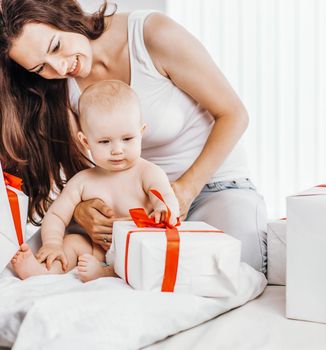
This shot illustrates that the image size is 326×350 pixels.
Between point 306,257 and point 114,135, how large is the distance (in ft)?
1.77

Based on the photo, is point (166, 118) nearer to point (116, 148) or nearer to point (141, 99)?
point (141, 99)

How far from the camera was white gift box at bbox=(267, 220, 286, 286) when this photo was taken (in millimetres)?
1552

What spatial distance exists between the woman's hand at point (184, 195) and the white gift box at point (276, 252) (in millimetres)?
230

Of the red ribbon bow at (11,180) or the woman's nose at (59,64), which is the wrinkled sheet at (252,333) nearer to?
the red ribbon bow at (11,180)

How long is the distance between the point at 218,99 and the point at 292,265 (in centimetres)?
68

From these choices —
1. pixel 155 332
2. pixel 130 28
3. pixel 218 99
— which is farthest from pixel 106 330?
pixel 130 28

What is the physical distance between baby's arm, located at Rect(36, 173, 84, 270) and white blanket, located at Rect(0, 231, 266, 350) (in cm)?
21

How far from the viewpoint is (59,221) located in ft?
5.28

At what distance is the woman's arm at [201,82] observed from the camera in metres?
1.77

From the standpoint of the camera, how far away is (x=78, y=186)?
1.64 meters

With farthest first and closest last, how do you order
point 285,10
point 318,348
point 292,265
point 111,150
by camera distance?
point 285,10 → point 111,150 → point 292,265 → point 318,348

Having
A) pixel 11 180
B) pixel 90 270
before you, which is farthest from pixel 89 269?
pixel 11 180

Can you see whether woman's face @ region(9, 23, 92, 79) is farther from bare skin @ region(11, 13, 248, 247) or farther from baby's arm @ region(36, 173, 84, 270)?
baby's arm @ region(36, 173, 84, 270)

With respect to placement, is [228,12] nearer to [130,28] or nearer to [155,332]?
[130,28]
